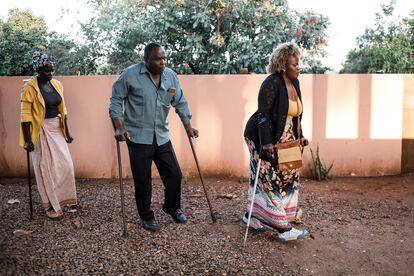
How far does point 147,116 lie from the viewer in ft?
12.8

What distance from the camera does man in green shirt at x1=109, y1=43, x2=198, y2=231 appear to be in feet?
12.6

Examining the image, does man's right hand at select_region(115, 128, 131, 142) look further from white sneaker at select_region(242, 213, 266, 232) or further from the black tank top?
white sneaker at select_region(242, 213, 266, 232)

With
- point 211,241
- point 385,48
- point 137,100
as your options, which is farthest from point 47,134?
point 385,48

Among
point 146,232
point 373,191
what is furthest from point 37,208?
point 373,191

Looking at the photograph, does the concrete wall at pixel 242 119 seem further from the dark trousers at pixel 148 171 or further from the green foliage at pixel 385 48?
the green foliage at pixel 385 48

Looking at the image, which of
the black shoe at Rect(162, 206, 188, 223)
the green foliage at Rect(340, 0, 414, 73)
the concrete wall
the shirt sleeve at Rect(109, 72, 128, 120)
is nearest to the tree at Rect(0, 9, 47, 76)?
the concrete wall

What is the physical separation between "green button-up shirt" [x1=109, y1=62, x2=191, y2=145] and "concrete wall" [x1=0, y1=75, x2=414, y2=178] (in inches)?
88.9

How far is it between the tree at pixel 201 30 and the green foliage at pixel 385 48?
3.39m

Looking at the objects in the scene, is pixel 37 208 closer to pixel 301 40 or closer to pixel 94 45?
pixel 94 45

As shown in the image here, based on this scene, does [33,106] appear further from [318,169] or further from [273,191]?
[318,169]

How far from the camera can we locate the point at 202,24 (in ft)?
30.2

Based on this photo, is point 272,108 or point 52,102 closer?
point 272,108

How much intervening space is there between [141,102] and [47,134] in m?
1.32

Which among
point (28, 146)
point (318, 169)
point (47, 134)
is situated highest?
point (47, 134)
